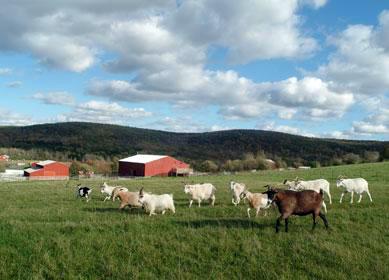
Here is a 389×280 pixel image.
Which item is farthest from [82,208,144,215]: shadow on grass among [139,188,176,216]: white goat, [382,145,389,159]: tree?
[382,145,389,159]: tree

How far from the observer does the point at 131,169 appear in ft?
316

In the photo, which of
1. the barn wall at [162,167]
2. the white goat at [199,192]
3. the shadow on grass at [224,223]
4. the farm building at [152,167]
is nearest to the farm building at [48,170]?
the farm building at [152,167]

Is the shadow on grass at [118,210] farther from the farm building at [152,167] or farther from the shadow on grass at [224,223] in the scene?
the farm building at [152,167]

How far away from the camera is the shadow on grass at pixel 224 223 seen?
16.5 metres

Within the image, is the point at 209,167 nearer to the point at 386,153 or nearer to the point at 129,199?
the point at 386,153

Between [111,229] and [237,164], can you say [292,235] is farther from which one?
[237,164]

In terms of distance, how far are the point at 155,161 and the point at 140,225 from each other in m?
77.7

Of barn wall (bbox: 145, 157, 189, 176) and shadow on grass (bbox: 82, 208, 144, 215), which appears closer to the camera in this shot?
shadow on grass (bbox: 82, 208, 144, 215)

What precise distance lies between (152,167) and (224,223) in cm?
7688

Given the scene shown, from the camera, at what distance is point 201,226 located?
652 inches

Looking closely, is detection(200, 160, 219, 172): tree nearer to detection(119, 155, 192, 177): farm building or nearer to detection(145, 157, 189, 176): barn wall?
detection(119, 155, 192, 177): farm building

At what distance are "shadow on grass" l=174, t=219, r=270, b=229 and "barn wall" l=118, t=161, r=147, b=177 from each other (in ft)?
248

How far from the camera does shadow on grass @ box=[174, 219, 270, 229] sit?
54.2 feet

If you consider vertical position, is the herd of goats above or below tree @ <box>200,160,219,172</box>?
above
